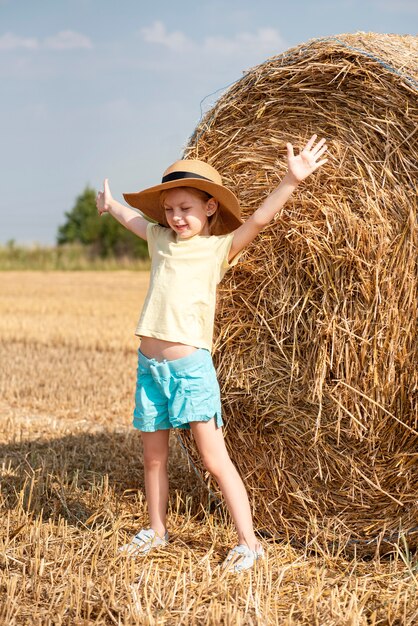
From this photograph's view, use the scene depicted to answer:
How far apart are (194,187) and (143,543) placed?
1.64 meters

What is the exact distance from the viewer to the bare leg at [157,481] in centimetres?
370

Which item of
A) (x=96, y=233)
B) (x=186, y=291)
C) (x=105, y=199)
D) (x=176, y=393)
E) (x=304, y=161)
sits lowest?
(x=176, y=393)

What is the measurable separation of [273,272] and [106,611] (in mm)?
1708

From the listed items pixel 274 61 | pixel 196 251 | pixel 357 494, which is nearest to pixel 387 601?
pixel 357 494

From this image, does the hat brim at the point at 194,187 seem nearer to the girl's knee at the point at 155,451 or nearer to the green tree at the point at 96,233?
the girl's knee at the point at 155,451

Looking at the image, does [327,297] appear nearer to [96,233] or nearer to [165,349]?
[165,349]

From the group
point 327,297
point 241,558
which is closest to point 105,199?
point 327,297

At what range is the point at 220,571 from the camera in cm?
335

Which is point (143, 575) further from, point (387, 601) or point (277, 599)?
point (387, 601)

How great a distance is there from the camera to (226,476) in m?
3.60

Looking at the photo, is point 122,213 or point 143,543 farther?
point 122,213

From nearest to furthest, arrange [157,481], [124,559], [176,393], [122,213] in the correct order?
[124,559]
[176,393]
[157,481]
[122,213]

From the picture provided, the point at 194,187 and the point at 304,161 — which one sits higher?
the point at 304,161

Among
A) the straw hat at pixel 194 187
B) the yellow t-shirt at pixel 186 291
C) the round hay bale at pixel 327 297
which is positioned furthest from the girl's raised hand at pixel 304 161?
the yellow t-shirt at pixel 186 291
